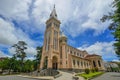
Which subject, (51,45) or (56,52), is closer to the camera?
(51,45)

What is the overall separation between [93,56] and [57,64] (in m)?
24.0

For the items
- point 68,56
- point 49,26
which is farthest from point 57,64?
point 49,26

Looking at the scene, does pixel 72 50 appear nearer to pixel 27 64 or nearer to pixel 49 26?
pixel 49 26

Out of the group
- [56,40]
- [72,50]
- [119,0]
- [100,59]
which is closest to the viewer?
[119,0]

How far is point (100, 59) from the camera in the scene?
183 ft

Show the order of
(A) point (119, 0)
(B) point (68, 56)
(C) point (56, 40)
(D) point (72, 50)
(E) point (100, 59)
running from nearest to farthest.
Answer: (A) point (119, 0), (B) point (68, 56), (C) point (56, 40), (D) point (72, 50), (E) point (100, 59)

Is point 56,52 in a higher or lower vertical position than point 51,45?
lower

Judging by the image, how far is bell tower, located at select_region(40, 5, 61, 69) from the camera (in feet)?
135

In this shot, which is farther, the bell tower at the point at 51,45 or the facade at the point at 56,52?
the bell tower at the point at 51,45

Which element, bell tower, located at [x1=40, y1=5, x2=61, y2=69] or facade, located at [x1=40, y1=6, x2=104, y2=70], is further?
bell tower, located at [x1=40, y1=5, x2=61, y2=69]

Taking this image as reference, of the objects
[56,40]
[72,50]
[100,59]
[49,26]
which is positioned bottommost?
[100,59]

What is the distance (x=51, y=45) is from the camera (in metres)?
41.8

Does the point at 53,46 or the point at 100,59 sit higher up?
the point at 53,46

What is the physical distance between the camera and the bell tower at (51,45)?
4100cm
